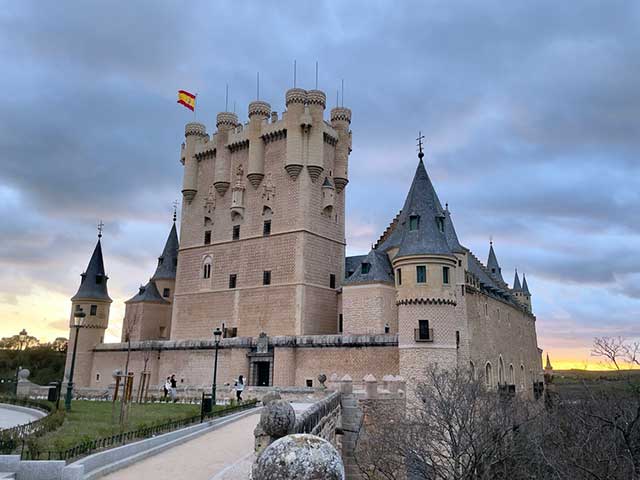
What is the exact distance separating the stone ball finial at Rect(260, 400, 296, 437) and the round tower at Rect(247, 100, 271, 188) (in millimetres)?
32062

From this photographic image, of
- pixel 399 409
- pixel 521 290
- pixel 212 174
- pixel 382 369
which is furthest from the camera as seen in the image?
pixel 521 290

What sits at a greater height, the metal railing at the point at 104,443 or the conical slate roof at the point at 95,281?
the conical slate roof at the point at 95,281

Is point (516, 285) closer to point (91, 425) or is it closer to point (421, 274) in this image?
point (421, 274)

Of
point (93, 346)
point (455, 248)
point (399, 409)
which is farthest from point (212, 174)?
point (399, 409)

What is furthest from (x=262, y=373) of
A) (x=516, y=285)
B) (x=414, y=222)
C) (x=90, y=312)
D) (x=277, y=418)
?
(x=516, y=285)

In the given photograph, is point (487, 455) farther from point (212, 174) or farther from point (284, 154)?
point (212, 174)

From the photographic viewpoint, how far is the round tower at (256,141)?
3791cm

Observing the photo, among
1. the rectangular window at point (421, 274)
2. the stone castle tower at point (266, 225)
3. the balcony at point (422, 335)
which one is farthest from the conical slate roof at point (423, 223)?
the stone castle tower at point (266, 225)

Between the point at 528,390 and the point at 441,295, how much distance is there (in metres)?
25.3

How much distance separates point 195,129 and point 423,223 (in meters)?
23.1

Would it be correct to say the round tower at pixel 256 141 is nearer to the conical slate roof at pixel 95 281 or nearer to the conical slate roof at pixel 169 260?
the conical slate roof at pixel 169 260

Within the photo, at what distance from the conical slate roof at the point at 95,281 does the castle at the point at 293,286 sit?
0.09 meters

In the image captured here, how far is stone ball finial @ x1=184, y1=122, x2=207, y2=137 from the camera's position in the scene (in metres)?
42.8

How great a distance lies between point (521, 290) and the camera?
57.5 metres
